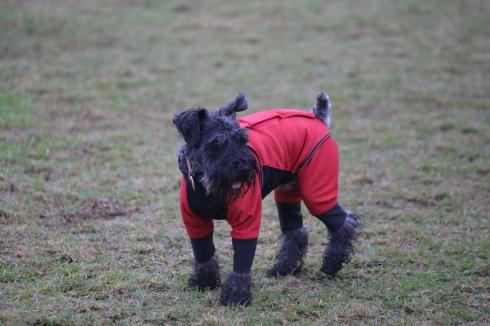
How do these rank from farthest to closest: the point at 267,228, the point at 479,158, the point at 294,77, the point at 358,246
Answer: the point at 294,77, the point at 479,158, the point at 267,228, the point at 358,246

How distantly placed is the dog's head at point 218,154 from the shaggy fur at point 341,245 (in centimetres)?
130

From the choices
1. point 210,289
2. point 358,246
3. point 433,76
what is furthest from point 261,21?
point 210,289

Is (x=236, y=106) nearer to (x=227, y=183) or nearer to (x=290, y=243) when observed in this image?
(x=227, y=183)

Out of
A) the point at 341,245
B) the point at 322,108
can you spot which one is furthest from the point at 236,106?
the point at 341,245

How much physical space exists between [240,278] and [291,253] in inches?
36.1

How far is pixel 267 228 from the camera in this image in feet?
20.9

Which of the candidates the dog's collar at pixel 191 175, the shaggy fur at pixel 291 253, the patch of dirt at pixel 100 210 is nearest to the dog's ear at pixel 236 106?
the dog's collar at pixel 191 175

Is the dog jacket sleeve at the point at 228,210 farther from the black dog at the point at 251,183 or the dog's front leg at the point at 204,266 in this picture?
the dog's front leg at the point at 204,266

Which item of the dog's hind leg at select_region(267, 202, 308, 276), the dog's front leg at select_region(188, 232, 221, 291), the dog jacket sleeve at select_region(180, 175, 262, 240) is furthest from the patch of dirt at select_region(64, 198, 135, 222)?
the dog jacket sleeve at select_region(180, 175, 262, 240)

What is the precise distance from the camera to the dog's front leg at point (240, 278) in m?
4.46

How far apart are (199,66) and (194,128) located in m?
8.79

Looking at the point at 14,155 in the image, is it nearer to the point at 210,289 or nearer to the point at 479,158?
the point at 210,289

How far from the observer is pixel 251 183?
13.9ft

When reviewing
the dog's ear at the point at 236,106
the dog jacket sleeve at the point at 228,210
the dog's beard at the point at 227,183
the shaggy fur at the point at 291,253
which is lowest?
the shaggy fur at the point at 291,253
